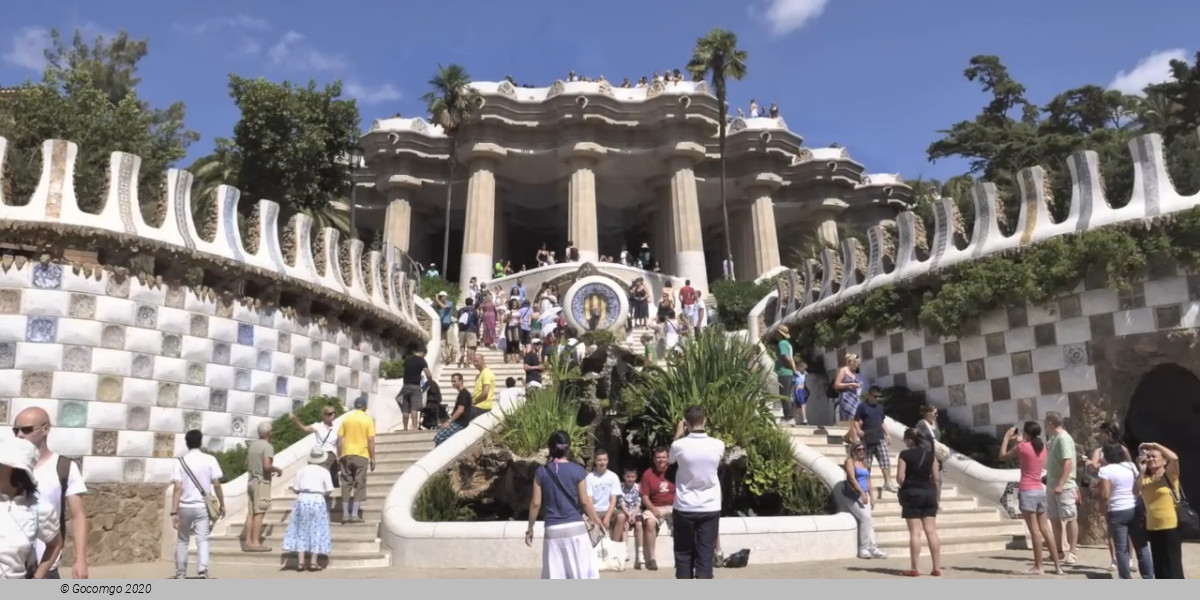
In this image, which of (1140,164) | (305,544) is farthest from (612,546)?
(1140,164)

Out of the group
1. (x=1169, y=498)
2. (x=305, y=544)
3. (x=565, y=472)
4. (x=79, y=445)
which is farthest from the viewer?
(x=79, y=445)

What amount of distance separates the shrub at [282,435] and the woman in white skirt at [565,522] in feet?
26.9

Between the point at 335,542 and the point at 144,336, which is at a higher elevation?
the point at 144,336

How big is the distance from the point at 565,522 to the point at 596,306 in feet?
59.7

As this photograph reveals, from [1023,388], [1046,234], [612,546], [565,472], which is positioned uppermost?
[1046,234]

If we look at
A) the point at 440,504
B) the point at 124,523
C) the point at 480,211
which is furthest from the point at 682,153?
the point at 124,523

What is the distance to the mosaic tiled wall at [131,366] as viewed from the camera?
507 inches

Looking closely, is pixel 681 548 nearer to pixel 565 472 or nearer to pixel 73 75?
pixel 565 472

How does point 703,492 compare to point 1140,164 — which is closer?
point 703,492

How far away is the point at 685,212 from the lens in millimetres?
38562

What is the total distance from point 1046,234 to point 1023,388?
2.62 m

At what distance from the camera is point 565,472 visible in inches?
255

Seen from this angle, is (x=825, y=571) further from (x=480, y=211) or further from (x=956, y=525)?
(x=480, y=211)

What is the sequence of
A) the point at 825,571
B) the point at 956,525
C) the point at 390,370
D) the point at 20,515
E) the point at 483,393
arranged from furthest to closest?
the point at 390,370, the point at 483,393, the point at 956,525, the point at 825,571, the point at 20,515
